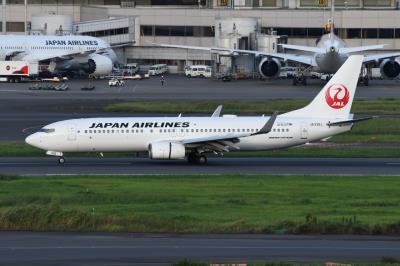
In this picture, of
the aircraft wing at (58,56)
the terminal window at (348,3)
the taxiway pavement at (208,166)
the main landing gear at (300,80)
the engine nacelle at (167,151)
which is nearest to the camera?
the taxiway pavement at (208,166)

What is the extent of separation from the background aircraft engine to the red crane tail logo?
61.5 m

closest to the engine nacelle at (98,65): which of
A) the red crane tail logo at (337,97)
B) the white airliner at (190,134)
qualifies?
the white airliner at (190,134)

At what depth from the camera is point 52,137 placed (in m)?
62.9

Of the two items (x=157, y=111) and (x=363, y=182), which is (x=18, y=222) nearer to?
(x=363, y=182)

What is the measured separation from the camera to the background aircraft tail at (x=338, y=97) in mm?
63656

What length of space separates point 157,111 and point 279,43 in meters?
51.8

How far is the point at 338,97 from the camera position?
63.9 m

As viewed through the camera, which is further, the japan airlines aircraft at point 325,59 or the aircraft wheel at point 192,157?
the japan airlines aircraft at point 325,59

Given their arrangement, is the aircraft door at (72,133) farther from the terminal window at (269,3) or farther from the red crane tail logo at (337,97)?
the terminal window at (269,3)

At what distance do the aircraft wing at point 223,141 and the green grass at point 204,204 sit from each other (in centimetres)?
548

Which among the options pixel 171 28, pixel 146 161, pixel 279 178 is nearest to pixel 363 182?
pixel 279 178

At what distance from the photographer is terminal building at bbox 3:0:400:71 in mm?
143875

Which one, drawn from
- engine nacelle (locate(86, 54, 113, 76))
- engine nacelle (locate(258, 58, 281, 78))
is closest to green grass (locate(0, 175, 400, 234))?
engine nacelle (locate(258, 58, 281, 78))

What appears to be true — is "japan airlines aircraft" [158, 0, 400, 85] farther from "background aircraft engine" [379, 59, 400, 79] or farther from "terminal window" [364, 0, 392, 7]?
"terminal window" [364, 0, 392, 7]
